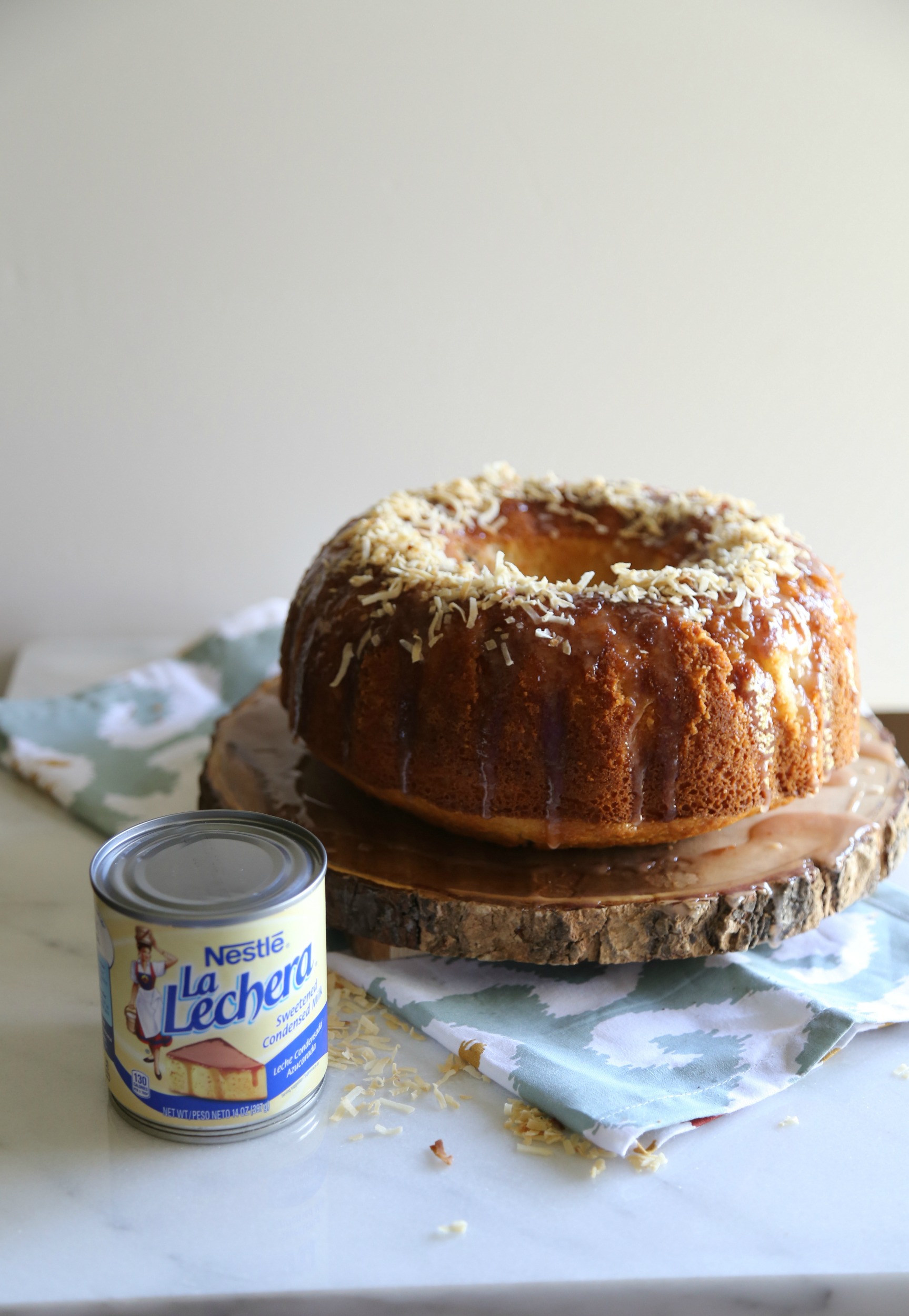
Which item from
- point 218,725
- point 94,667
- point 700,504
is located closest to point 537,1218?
point 218,725

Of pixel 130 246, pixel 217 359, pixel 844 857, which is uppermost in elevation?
pixel 130 246

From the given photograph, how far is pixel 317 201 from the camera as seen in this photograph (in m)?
1.77

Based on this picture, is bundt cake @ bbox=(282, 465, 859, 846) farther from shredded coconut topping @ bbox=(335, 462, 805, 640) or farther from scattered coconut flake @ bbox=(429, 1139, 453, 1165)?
scattered coconut flake @ bbox=(429, 1139, 453, 1165)

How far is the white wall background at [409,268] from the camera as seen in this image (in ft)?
5.59

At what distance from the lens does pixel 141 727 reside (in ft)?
5.25

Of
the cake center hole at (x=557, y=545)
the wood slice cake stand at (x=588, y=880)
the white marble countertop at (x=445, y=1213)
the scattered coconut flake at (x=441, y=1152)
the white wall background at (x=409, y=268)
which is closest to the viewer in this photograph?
the white marble countertop at (x=445, y=1213)

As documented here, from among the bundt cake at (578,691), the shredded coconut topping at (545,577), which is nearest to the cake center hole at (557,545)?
the shredded coconut topping at (545,577)

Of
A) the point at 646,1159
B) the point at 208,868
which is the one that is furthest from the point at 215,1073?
the point at 646,1159

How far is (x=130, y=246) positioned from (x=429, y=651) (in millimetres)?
1076

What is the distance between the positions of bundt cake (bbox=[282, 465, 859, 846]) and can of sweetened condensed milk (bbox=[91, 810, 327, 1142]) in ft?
0.68

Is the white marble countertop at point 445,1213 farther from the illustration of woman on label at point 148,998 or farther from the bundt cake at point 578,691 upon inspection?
the bundt cake at point 578,691

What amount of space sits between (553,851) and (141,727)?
75 centimetres

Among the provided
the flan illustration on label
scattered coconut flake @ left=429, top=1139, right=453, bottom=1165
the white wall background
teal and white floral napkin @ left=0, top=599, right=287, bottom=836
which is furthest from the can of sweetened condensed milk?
the white wall background

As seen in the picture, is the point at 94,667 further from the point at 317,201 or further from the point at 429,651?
the point at 429,651
